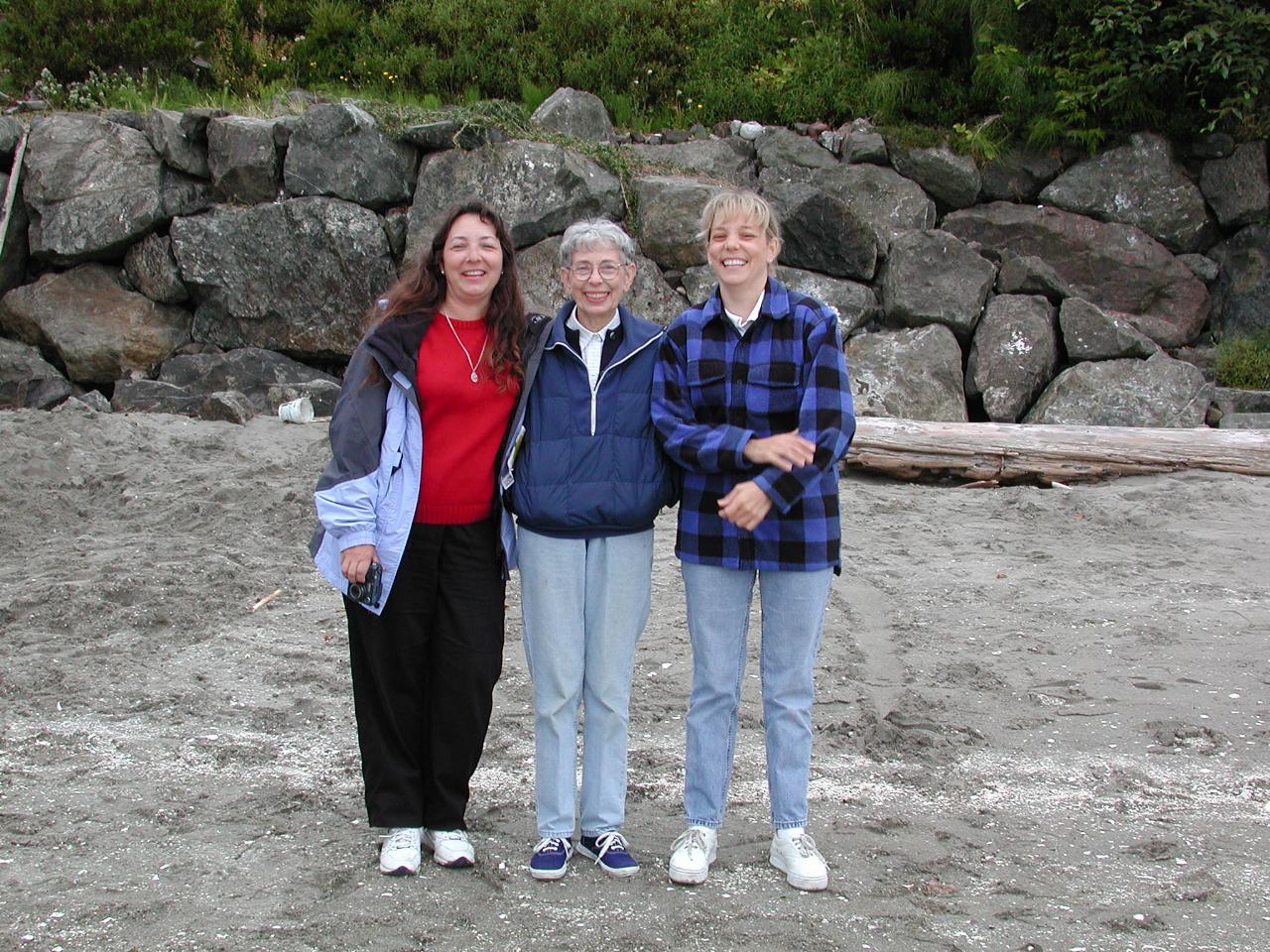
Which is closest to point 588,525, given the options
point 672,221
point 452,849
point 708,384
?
point 708,384

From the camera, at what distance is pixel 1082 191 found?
12.0 m

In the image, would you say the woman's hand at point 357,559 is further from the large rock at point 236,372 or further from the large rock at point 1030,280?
the large rock at point 1030,280

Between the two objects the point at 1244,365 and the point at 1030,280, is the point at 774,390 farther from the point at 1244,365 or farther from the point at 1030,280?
the point at 1244,365

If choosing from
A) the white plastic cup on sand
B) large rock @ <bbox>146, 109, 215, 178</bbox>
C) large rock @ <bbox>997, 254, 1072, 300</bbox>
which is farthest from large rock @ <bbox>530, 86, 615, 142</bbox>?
large rock @ <bbox>997, 254, 1072, 300</bbox>

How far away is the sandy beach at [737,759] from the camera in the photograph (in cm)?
302

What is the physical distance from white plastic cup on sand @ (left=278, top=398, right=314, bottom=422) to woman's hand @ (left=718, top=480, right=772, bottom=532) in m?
6.81

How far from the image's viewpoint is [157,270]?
1130 cm

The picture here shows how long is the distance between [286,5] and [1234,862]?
42.8 ft

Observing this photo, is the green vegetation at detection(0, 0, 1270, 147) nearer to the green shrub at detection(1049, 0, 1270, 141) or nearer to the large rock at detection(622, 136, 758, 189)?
the green shrub at detection(1049, 0, 1270, 141)

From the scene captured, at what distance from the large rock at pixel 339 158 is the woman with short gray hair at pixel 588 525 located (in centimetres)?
845

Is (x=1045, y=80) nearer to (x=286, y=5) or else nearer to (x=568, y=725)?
(x=286, y=5)

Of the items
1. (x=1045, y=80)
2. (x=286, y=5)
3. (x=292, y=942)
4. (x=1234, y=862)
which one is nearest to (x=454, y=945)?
(x=292, y=942)

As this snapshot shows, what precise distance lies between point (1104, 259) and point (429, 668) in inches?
407

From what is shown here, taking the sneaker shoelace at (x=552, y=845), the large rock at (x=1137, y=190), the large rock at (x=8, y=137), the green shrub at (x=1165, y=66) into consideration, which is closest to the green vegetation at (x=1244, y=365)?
the large rock at (x=1137, y=190)
